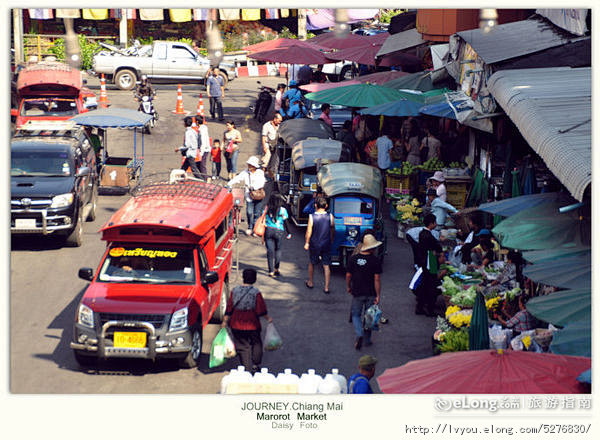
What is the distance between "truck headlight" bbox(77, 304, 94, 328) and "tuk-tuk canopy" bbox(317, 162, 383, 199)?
660 cm

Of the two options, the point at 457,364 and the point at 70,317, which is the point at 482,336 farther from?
the point at 70,317

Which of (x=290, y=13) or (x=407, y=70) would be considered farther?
(x=290, y=13)

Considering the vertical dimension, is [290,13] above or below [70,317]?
above

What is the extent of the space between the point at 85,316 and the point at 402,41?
20.4 metres

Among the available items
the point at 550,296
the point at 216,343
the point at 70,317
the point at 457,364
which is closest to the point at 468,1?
the point at 550,296

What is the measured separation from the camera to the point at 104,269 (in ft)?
42.7

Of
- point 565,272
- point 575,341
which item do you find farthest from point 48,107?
point 575,341

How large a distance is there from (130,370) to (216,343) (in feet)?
5.61

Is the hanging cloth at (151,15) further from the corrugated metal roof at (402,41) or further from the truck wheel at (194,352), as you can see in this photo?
the truck wheel at (194,352)

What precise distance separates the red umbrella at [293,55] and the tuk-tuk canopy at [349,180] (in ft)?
37.9

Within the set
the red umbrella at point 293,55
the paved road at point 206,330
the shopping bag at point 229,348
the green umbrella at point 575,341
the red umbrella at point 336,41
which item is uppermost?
the red umbrella at point 336,41

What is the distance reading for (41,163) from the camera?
1888 centimetres

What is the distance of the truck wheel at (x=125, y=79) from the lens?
119ft

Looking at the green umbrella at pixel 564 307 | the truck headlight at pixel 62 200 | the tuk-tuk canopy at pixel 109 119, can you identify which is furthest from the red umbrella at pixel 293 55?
the green umbrella at pixel 564 307
